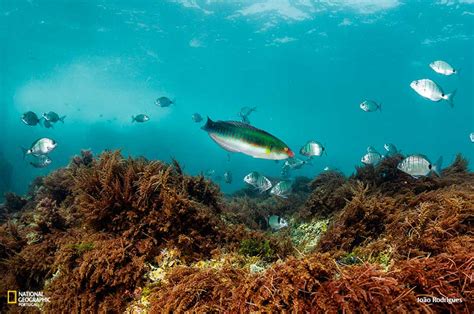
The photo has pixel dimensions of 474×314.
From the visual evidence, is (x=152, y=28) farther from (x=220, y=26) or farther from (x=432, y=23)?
(x=432, y=23)

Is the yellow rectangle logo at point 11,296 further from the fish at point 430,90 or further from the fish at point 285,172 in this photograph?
the fish at point 285,172

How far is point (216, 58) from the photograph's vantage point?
193 feet

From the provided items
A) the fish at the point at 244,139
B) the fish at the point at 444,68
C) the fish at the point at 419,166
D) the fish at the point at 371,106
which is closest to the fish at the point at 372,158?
the fish at the point at 371,106

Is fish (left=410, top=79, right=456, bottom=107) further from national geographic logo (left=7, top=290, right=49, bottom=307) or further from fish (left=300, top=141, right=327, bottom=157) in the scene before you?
national geographic logo (left=7, top=290, right=49, bottom=307)

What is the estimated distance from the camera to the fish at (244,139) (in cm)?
230

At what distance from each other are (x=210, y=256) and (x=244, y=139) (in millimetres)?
2096

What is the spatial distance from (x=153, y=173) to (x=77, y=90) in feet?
302

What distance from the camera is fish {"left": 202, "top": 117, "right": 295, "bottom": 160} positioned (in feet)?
7.55

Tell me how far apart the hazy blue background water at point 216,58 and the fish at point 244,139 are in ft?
11.7

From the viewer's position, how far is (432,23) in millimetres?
38969

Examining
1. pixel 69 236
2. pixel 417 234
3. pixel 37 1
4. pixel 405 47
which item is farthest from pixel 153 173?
pixel 405 47

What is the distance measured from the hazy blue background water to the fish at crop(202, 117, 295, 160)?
141 inches

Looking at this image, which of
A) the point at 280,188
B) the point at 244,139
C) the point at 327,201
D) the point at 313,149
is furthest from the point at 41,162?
the point at 244,139

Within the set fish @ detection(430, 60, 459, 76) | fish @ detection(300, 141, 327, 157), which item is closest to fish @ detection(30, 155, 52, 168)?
fish @ detection(300, 141, 327, 157)
